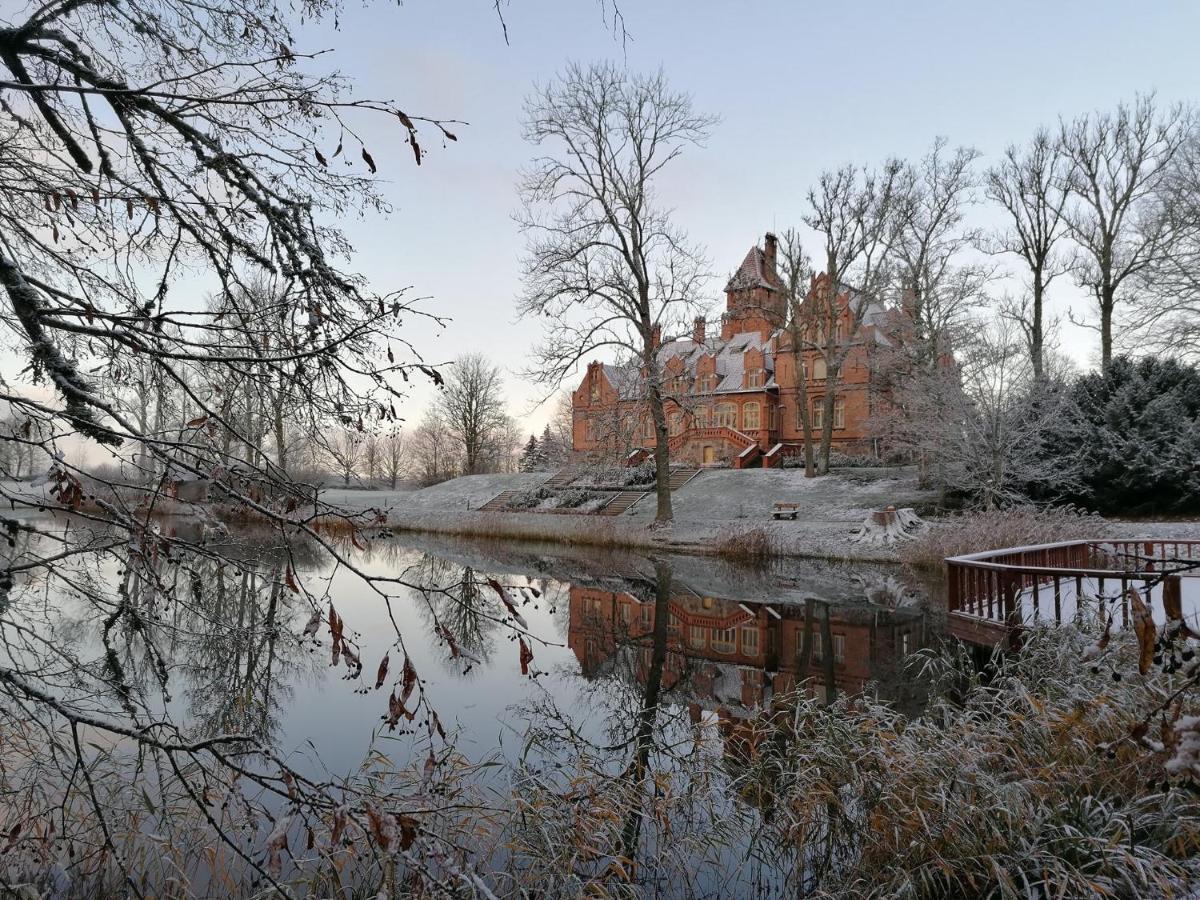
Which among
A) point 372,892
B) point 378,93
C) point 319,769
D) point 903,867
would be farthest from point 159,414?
point 903,867

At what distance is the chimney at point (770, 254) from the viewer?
29962 millimetres

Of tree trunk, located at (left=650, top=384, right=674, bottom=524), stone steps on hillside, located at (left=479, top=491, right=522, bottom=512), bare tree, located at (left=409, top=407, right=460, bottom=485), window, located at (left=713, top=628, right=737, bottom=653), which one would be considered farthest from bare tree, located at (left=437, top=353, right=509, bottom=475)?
window, located at (left=713, top=628, right=737, bottom=653)

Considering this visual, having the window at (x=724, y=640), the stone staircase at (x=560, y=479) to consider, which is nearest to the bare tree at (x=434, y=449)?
the stone staircase at (x=560, y=479)

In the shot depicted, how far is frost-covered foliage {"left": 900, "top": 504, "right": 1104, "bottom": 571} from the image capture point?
15.5 meters

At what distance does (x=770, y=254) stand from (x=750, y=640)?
33881mm

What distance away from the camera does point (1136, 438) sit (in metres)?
19.4

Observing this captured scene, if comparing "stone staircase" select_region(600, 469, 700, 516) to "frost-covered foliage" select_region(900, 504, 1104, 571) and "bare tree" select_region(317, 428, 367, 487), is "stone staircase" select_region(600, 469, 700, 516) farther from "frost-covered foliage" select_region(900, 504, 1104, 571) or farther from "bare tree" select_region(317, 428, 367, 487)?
"bare tree" select_region(317, 428, 367, 487)

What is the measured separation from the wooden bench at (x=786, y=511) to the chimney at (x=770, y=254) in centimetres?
1056

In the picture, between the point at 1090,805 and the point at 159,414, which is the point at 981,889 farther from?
the point at 159,414

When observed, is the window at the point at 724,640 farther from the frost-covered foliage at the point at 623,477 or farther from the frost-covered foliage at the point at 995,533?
the frost-covered foliage at the point at 623,477

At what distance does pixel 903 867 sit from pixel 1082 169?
2926cm

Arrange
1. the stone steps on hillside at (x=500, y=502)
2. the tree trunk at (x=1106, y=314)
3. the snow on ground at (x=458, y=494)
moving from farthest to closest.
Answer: the snow on ground at (x=458, y=494) → the stone steps on hillside at (x=500, y=502) → the tree trunk at (x=1106, y=314)

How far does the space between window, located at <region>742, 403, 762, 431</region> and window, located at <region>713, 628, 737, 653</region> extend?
95.1 ft

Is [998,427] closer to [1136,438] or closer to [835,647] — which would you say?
[1136,438]
